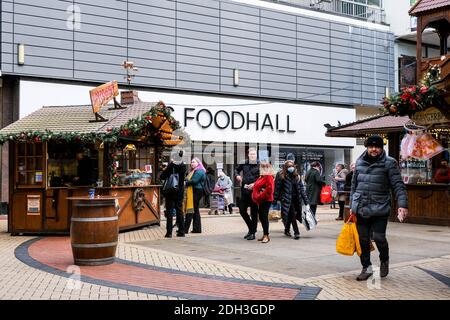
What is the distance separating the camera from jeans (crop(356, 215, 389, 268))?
23.5ft

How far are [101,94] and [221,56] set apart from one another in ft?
43.8

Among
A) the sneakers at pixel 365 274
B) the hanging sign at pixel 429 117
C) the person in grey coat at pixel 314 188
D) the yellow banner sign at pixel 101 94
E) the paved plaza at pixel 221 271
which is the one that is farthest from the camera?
the person in grey coat at pixel 314 188

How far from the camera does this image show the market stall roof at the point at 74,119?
1236cm

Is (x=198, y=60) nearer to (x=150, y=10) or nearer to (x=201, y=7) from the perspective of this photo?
(x=201, y=7)

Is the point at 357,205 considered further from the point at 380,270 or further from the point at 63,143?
the point at 63,143

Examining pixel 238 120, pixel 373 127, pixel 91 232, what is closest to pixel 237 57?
pixel 238 120

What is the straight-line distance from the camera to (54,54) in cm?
2116

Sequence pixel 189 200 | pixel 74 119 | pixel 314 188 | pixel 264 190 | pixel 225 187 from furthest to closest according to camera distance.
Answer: pixel 225 187
pixel 314 188
pixel 74 119
pixel 189 200
pixel 264 190

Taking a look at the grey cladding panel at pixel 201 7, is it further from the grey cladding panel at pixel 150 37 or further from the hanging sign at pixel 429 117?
the hanging sign at pixel 429 117

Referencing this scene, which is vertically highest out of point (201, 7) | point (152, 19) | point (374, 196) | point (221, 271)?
point (201, 7)

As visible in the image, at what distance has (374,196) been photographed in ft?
23.5

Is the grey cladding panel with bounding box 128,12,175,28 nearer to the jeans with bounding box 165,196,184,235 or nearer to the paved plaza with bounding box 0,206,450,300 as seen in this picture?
the jeans with bounding box 165,196,184,235

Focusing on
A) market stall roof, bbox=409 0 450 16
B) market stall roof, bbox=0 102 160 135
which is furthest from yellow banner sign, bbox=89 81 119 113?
market stall roof, bbox=409 0 450 16

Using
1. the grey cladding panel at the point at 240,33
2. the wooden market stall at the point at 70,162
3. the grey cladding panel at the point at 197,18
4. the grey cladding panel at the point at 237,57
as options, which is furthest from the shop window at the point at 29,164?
the grey cladding panel at the point at 240,33
